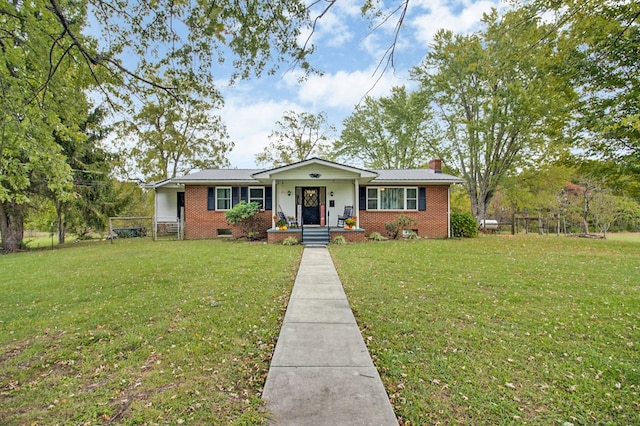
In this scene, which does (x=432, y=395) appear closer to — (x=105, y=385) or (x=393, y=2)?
(x=105, y=385)

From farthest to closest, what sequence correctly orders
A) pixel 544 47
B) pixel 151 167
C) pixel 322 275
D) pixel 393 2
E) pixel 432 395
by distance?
pixel 151 167 → pixel 322 275 → pixel 544 47 → pixel 393 2 → pixel 432 395

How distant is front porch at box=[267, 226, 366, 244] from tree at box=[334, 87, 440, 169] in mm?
13893

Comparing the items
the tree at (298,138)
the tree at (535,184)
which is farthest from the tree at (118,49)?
the tree at (298,138)

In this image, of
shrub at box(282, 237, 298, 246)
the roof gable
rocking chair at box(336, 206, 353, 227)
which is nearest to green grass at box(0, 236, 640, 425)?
shrub at box(282, 237, 298, 246)

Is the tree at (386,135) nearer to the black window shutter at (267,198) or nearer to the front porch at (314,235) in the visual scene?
the black window shutter at (267,198)

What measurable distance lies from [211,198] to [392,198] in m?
9.19

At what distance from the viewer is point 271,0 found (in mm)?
3613

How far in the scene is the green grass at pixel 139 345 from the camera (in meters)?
2.33

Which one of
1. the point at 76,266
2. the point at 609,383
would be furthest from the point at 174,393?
the point at 76,266

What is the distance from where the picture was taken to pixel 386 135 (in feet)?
89.0

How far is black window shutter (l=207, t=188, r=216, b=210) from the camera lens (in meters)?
14.9

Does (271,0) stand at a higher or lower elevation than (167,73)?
higher

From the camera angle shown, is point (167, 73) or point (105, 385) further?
point (167, 73)

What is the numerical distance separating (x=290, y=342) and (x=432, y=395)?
156 cm
